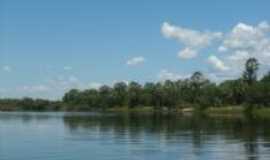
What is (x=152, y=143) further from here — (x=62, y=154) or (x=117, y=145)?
(x=62, y=154)

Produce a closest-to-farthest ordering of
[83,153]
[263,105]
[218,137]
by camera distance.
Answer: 1. [83,153]
2. [218,137]
3. [263,105]

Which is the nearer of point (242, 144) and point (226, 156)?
point (226, 156)

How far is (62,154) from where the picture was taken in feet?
167

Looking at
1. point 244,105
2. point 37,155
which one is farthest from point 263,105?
point 37,155

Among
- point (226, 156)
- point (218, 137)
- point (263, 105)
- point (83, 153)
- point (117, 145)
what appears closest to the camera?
point (226, 156)

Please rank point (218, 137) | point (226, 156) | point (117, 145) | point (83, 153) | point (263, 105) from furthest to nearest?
1. point (263, 105)
2. point (218, 137)
3. point (117, 145)
4. point (83, 153)
5. point (226, 156)

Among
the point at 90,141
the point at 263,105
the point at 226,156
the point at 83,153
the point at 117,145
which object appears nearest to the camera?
the point at 226,156

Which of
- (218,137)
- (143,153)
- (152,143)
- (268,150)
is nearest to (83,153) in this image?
(143,153)

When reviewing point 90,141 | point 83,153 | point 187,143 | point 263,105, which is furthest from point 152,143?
point 263,105

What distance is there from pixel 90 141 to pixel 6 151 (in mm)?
14204

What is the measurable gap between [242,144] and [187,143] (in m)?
6.16

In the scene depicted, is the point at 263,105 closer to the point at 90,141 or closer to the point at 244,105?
the point at 244,105

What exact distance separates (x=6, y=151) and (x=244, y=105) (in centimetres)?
14980

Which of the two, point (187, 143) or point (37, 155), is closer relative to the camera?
point (37, 155)
